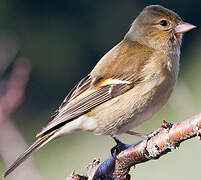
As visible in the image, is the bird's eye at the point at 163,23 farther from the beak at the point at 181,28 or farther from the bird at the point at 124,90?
the beak at the point at 181,28

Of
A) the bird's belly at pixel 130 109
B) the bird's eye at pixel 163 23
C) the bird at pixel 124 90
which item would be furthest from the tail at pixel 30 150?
the bird's eye at pixel 163 23

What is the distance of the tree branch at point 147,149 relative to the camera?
3100 millimetres

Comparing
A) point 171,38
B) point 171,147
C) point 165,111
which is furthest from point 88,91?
point 165,111

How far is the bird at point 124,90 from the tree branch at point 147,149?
44 centimetres

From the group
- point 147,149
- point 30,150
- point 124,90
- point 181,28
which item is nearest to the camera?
point 147,149

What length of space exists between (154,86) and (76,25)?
607 inches

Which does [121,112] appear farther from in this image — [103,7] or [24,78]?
[103,7]

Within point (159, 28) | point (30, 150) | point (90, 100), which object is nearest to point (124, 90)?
point (90, 100)

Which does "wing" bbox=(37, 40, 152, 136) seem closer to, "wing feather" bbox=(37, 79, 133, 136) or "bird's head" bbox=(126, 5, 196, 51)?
"wing feather" bbox=(37, 79, 133, 136)

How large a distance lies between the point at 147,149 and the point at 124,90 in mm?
1072

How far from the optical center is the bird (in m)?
4.24

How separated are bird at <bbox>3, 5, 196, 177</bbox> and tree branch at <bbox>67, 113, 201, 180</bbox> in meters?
0.44

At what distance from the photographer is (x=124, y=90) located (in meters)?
4.40

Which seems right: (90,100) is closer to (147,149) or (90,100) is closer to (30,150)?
(30,150)
